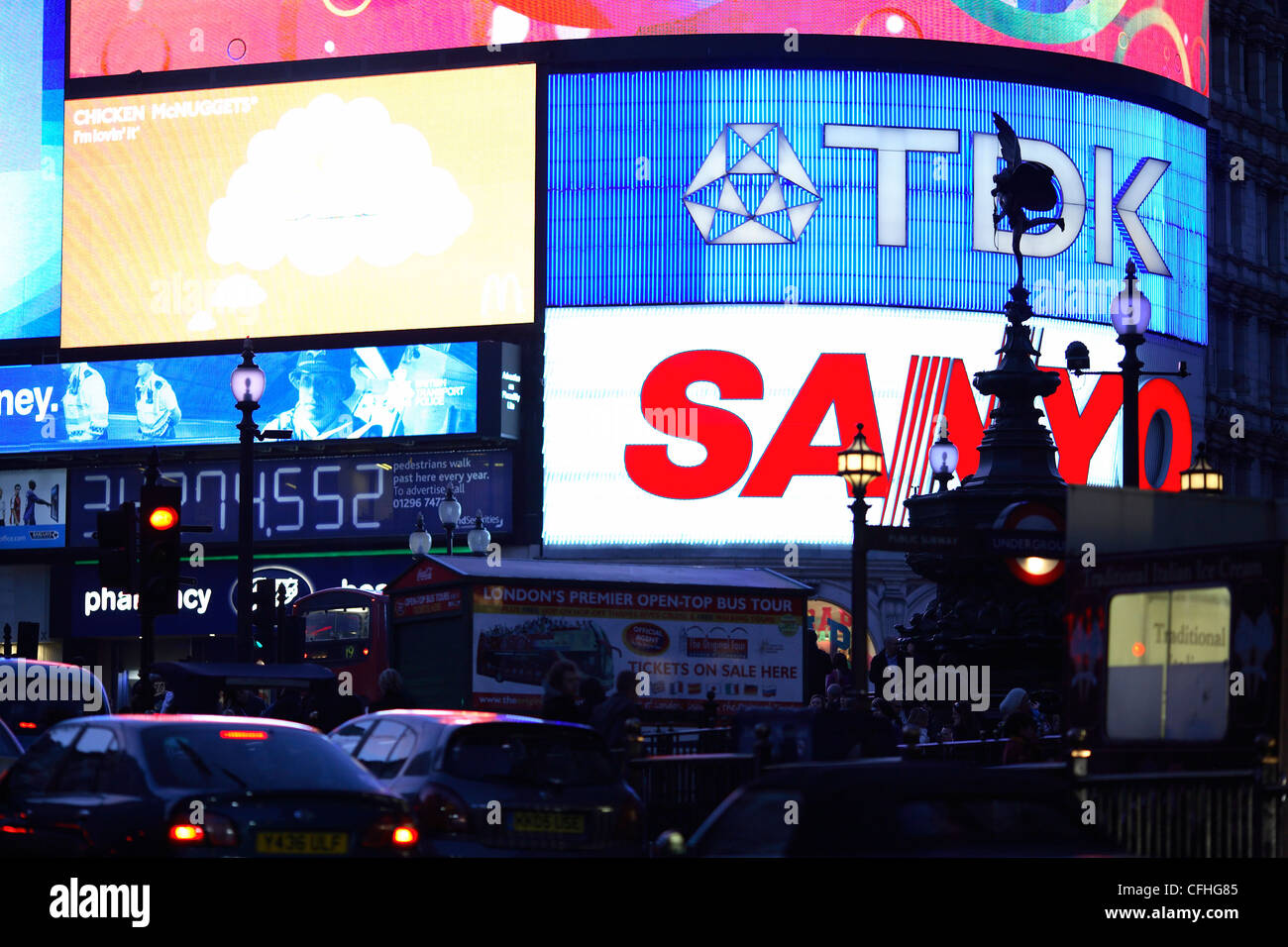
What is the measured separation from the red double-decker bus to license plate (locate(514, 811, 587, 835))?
2388 cm

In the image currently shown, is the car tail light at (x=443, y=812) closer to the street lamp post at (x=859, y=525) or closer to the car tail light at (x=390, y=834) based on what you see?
the car tail light at (x=390, y=834)

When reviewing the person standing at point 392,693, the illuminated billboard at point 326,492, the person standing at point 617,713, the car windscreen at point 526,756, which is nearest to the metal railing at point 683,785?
the person standing at point 617,713

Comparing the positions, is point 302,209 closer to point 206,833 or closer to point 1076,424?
point 1076,424

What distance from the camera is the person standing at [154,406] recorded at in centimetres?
5797

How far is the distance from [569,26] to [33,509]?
2046cm

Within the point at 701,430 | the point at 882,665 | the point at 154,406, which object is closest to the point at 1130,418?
the point at 882,665

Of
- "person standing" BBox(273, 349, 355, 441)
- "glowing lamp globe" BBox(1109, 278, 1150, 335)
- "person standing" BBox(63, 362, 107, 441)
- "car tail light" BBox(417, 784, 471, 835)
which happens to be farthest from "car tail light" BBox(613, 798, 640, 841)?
"person standing" BBox(63, 362, 107, 441)

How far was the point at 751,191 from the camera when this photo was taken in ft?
180

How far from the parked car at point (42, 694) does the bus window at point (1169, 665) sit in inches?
467

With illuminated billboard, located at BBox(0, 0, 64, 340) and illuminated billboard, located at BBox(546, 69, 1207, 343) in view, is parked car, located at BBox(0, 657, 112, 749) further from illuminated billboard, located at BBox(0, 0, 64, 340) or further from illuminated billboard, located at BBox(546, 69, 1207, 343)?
illuminated billboard, located at BBox(0, 0, 64, 340)

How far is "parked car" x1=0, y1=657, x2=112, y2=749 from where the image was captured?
22828 mm

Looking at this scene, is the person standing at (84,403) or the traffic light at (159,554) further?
the person standing at (84,403)
